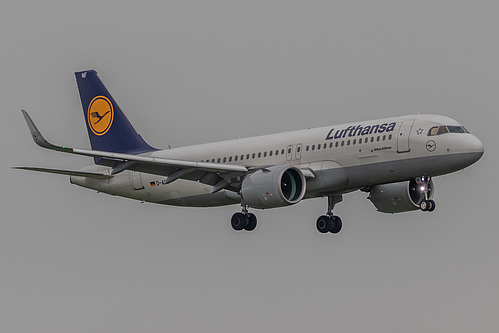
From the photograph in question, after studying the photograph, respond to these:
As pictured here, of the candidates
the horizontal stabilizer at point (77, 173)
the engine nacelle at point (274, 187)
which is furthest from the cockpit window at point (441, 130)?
the horizontal stabilizer at point (77, 173)

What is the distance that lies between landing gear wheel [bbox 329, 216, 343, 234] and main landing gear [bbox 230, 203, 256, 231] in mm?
3861

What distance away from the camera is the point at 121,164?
5397 centimetres

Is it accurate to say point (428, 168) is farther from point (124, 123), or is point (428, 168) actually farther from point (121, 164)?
point (124, 123)

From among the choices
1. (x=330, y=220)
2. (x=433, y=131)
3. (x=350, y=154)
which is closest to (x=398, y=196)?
(x=330, y=220)

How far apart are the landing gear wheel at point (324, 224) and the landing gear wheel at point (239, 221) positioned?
402 cm

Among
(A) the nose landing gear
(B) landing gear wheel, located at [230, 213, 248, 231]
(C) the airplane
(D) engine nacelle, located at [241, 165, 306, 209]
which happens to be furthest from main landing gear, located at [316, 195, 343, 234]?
(D) engine nacelle, located at [241, 165, 306, 209]

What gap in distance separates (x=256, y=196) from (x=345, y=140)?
4501mm

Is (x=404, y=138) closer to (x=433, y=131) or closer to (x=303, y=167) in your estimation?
(x=433, y=131)

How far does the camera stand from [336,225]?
59156 mm

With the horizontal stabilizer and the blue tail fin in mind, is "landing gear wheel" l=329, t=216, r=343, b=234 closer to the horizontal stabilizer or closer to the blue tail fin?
the blue tail fin

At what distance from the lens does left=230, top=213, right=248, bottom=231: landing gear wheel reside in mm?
57250

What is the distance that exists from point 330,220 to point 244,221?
14.2 feet

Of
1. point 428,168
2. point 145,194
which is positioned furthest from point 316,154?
point 145,194

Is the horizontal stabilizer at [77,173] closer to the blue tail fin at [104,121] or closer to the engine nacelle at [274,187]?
the blue tail fin at [104,121]
